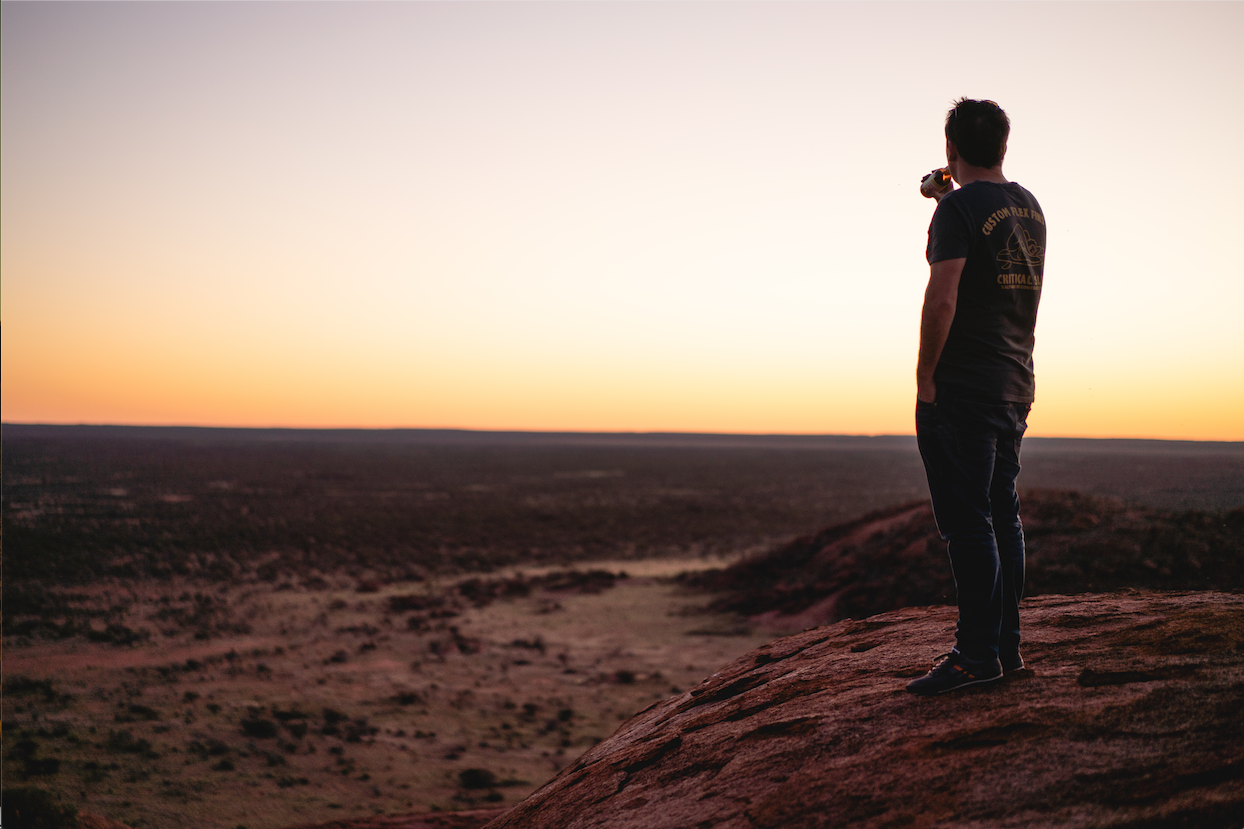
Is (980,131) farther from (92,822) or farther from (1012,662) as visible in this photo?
(92,822)

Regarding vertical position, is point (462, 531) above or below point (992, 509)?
below

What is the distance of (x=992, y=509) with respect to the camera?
3.28 metres

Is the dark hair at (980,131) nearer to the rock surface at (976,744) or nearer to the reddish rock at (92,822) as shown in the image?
the rock surface at (976,744)

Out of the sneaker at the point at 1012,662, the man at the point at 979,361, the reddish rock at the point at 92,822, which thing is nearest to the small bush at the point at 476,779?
the reddish rock at the point at 92,822

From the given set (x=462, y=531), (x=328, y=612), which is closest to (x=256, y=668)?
(x=328, y=612)

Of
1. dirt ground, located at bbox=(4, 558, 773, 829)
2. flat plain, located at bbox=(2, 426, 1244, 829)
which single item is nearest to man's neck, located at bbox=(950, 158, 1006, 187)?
dirt ground, located at bbox=(4, 558, 773, 829)

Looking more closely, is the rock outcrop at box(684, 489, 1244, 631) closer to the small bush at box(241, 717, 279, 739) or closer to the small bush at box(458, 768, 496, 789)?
the small bush at box(458, 768, 496, 789)

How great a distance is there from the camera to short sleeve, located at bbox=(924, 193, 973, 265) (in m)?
3.07

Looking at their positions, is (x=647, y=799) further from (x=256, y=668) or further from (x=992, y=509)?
(x=256, y=668)

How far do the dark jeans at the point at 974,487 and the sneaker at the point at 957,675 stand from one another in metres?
0.14

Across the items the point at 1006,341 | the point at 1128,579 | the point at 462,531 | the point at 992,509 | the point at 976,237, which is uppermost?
the point at 976,237

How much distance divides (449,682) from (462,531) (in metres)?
21.9

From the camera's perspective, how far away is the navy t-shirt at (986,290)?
3.08 m

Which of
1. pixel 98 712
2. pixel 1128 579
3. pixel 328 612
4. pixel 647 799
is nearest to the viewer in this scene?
pixel 647 799
